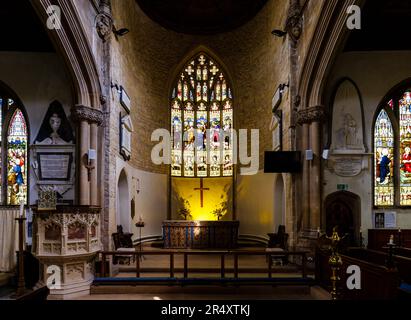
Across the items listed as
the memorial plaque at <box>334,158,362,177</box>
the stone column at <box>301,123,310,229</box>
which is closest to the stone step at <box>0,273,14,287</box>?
the stone column at <box>301,123,310,229</box>

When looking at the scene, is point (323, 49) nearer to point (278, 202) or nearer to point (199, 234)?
point (278, 202)

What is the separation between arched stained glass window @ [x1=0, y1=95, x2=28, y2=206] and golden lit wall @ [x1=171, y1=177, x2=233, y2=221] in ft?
25.6

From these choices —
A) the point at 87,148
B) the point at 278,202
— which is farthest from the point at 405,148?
the point at 87,148

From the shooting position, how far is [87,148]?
10.9 m

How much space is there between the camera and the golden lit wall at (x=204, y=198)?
1856 cm

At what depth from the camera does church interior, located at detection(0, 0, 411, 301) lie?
8.49 m

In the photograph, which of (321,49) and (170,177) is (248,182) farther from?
(321,49)

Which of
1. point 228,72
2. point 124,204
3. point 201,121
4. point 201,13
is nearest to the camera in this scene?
point 124,204

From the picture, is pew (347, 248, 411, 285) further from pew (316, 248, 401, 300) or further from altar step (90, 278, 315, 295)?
altar step (90, 278, 315, 295)

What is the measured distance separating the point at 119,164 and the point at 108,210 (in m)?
1.83

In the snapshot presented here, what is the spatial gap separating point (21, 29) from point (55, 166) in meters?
3.68

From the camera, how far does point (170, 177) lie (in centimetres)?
1866
